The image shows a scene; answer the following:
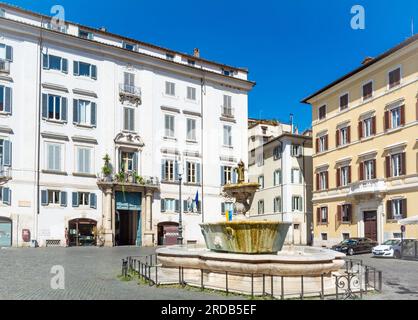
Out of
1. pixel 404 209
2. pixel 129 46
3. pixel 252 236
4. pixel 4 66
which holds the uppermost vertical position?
pixel 129 46

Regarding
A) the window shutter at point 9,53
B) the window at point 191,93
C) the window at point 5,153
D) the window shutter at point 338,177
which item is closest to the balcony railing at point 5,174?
the window at point 5,153

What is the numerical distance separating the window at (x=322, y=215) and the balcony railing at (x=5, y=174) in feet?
85.9

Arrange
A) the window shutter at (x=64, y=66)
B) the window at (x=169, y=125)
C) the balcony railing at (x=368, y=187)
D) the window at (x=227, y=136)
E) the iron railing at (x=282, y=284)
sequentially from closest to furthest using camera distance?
the iron railing at (x=282, y=284) → the balcony railing at (x=368, y=187) → the window shutter at (x=64, y=66) → the window at (x=169, y=125) → the window at (x=227, y=136)

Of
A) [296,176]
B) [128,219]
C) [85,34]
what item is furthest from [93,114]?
[296,176]

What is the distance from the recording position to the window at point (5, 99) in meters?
36.6

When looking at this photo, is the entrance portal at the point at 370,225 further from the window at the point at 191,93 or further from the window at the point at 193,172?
the window at the point at 191,93

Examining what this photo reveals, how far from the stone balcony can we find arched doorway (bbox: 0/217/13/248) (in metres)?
25.7

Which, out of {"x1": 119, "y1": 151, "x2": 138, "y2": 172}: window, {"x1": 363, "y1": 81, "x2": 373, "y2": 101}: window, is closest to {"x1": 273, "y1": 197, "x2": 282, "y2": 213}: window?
{"x1": 363, "y1": 81, "x2": 373, "y2": 101}: window

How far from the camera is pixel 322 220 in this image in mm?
45969

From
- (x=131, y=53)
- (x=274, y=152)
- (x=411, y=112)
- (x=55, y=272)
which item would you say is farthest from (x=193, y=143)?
(x=55, y=272)

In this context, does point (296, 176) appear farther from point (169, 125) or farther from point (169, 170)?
point (169, 125)

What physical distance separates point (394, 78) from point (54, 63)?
25.2 m

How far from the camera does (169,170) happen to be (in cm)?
4412

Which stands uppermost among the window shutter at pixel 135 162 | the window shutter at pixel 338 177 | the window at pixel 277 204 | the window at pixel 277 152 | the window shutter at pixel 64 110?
the window shutter at pixel 64 110
